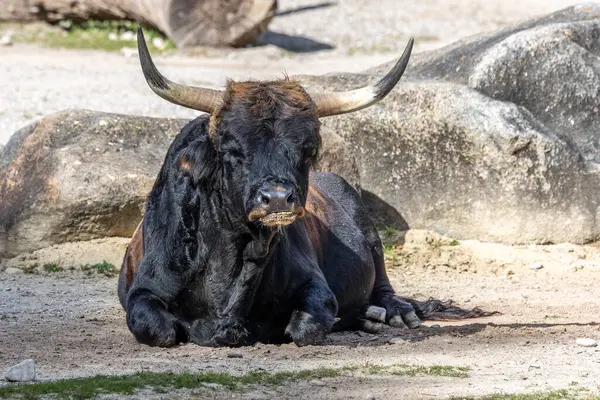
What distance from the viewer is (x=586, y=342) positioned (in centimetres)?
854

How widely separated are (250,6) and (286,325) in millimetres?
15057

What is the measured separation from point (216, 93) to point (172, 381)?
228cm

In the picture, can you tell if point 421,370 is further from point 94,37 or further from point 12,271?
point 94,37

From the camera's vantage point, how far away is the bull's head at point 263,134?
25.1ft

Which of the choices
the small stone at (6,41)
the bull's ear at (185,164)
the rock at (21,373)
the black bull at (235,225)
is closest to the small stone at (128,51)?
the small stone at (6,41)

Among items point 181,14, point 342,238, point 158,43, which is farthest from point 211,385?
point 158,43

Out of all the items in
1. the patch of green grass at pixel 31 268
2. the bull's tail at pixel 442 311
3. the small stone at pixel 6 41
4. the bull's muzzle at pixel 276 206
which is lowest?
the patch of green grass at pixel 31 268

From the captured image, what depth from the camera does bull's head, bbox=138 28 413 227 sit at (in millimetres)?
7645

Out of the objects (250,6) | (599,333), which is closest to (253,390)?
(599,333)

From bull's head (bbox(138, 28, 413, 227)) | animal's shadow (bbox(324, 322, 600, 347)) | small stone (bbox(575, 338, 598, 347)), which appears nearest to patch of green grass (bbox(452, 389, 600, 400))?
small stone (bbox(575, 338, 598, 347))

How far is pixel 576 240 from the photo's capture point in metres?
12.9

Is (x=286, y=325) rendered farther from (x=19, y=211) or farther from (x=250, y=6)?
(x=250, y=6)

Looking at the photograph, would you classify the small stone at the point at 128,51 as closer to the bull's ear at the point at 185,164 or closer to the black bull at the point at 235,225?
the black bull at the point at 235,225

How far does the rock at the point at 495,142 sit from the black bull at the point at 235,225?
4107 mm
